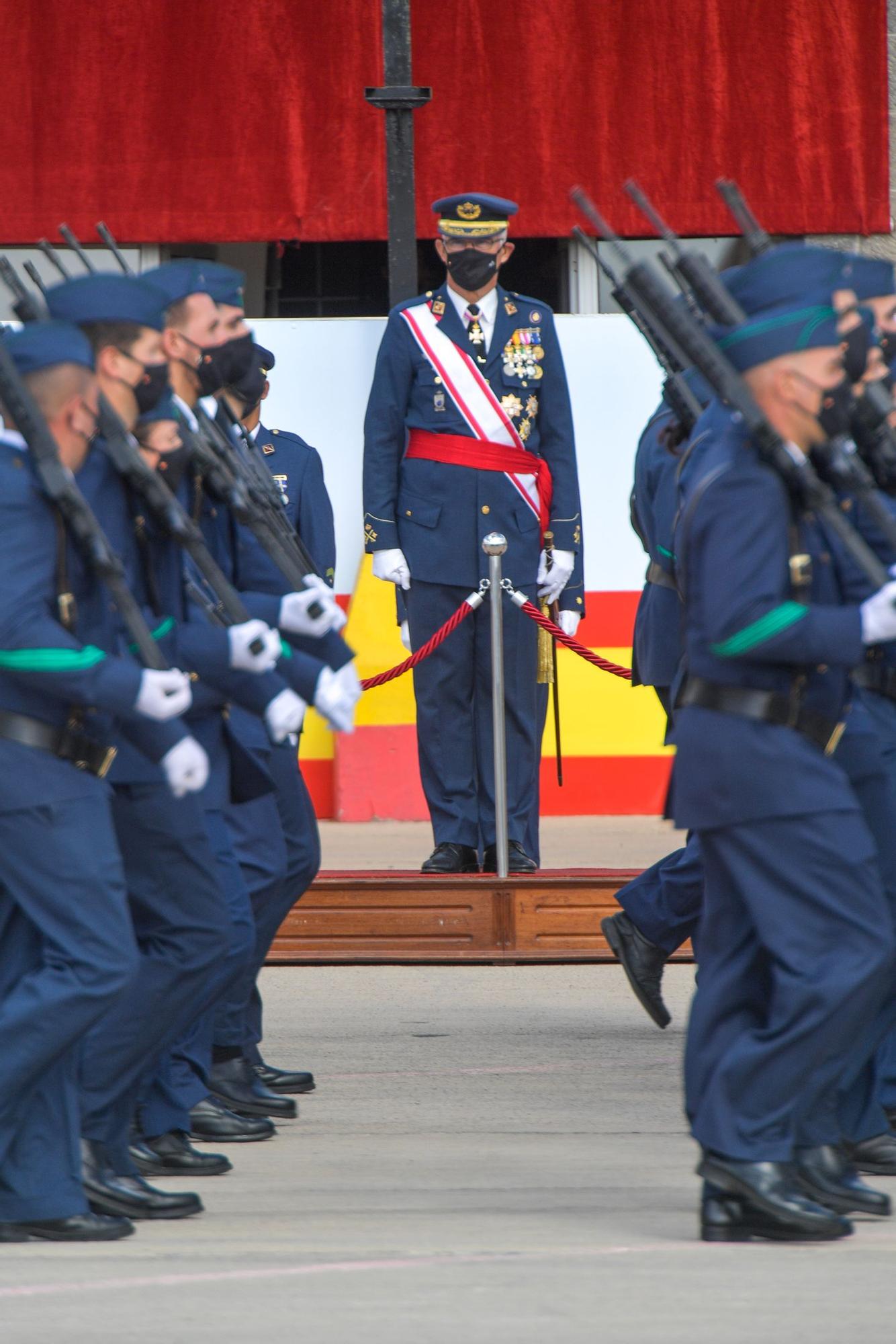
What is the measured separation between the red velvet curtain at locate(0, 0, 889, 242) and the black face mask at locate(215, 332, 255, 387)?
579 centimetres

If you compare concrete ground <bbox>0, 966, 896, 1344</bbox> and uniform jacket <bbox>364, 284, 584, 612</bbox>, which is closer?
concrete ground <bbox>0, 966, 896, 1344</bbox>

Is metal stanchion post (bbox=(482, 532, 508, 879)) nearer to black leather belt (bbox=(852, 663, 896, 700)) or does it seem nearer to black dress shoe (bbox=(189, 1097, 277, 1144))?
black dress shoe (bbox=(189, 1097, 277, 1144))

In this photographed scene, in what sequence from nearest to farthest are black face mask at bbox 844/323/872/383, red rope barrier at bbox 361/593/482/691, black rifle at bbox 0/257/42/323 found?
black face mask at bbox 844/323/872/383 → black rifle at bbox 0/257/42/323 → red rope barrier at bbox 361/593/482/691

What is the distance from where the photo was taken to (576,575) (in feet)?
27.0

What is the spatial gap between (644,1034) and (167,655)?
2578mm

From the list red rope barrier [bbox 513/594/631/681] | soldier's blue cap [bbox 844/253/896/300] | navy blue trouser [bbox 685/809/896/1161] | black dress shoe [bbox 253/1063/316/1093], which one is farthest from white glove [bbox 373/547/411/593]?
navy blue trouser [bbox 685/809/896/1161]

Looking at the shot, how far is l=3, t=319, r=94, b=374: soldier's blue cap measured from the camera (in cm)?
427

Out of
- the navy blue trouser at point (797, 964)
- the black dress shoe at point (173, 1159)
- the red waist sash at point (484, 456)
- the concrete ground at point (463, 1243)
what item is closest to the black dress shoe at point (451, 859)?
the red waist sash at point (484, 456)

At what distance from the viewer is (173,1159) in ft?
16.2

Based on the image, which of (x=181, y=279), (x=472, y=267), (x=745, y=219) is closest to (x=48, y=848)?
(x=181, y=279)

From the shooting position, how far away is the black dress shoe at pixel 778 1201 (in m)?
4.09

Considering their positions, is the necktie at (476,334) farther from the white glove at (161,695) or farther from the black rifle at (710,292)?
the white glove at (161,695)

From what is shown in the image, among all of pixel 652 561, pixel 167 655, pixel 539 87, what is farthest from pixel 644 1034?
pixel 539 87

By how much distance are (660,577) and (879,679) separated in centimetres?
147
